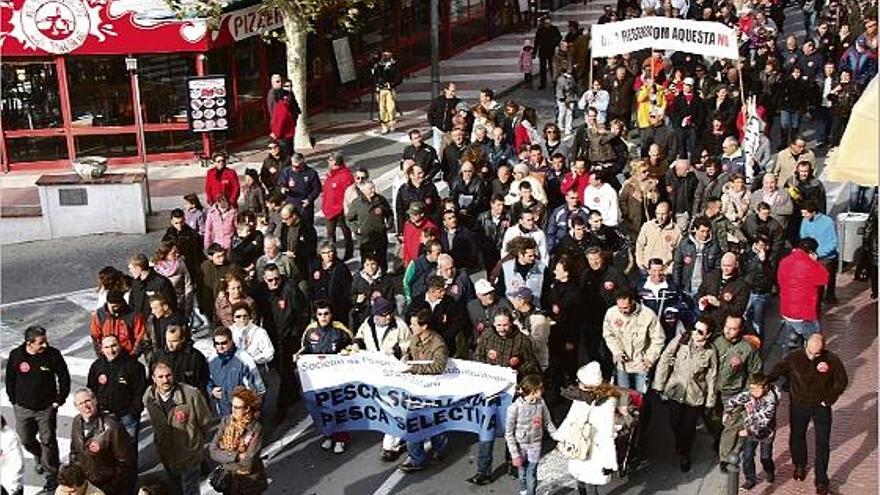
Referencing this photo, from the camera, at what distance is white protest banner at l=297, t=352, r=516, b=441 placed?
1154 cm

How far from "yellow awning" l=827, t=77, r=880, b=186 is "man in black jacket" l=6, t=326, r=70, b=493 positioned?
23.5ft

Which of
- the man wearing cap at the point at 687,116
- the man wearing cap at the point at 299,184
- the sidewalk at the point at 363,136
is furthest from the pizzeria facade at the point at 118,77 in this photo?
the man wearing cap at the point at 687,116

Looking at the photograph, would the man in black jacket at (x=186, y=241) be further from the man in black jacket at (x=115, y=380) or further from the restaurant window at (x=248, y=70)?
the restaurant window at (x=248, y=70)

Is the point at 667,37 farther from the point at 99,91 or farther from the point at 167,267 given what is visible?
the point at 99,91

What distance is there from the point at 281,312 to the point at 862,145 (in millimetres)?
7274

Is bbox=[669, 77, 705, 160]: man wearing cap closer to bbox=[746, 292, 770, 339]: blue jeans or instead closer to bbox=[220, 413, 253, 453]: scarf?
bbox=[746, 292, 770, 339]: blue jeans

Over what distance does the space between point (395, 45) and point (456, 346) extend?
19.5 metres

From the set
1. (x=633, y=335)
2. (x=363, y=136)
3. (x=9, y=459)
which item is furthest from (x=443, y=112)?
(x=9, y=459)

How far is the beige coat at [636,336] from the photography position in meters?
11.7

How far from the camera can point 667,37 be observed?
18.9m

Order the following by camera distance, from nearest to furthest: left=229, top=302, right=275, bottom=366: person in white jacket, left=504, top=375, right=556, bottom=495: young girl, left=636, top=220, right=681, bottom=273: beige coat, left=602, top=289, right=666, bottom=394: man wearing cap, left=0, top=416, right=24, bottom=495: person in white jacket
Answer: left=0, top=416, right=24, bottom=495: person in white jacket → left=504, top=375, right=556, bottom=495: young girl → left=602, top=289, right=666, bottom=394: man wearing cap → left=229, top=302, right=275, bottom=366: person in white jacket → left=636, top=220, right=681, bottom=273: beige coat

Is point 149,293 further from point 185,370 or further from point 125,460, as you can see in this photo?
point 125,460

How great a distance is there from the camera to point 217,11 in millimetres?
21703

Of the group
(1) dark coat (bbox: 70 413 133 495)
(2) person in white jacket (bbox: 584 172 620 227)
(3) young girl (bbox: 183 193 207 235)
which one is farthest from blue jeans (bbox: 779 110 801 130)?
(1) dark coat (bbox: 70 413 133 495)
